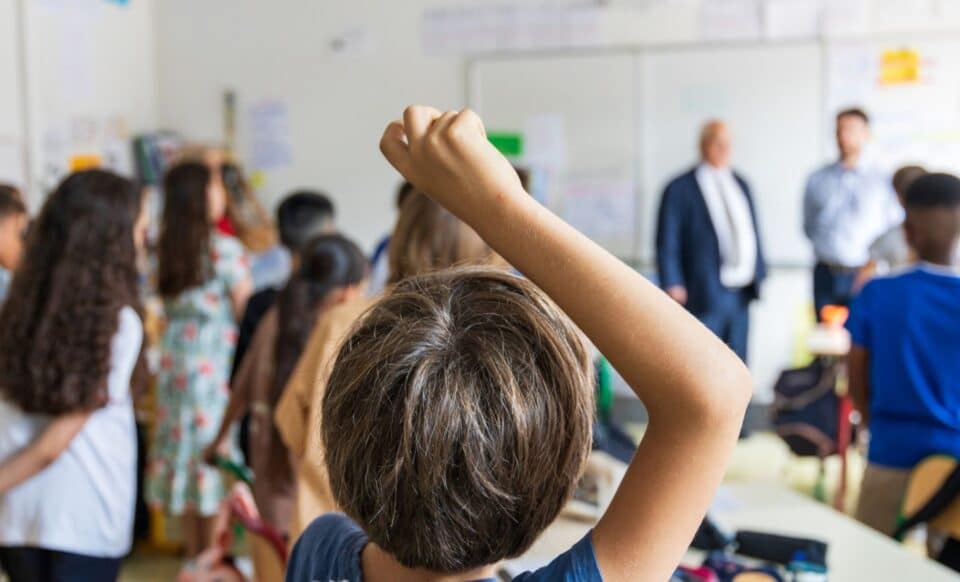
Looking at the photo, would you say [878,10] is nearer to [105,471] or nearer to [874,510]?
[874,510]

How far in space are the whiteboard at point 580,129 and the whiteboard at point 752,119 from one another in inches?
4.2

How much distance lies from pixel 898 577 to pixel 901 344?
35.0 inches

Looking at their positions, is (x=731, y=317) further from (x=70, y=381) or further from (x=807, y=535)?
(x=70, y=381)

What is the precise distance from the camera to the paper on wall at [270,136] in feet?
20.1

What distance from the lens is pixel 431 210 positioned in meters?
1.78

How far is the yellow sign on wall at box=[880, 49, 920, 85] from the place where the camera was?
17.5ft

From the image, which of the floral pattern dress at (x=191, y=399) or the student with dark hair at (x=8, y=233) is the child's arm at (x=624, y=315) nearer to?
the student with dark hair at (x=8, y=233)

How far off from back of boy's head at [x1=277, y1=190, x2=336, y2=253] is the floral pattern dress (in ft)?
0.57

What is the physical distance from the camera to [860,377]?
8.57 ft

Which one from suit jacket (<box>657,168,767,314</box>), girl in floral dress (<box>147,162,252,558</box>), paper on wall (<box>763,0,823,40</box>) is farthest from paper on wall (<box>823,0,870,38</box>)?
girl in floral dress (<box>147,162,252,558</box>)

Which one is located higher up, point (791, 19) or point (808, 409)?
point (791, 19)

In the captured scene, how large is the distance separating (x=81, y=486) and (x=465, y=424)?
5.08 feet

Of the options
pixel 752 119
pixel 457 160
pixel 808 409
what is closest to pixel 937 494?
pixel 457 160

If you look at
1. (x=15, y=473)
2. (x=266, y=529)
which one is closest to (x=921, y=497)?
(x=266, y=529)
